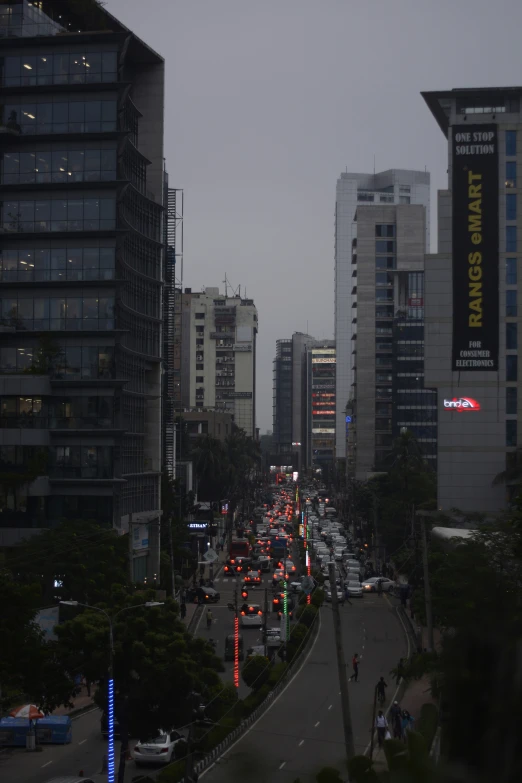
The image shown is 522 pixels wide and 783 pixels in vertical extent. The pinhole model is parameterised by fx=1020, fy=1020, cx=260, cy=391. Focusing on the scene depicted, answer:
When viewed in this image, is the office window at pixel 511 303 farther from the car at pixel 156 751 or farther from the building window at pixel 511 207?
the car at pixel 156 751

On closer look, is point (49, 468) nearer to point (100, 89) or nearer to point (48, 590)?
point (48, 590)

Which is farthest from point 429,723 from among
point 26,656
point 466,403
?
point 466,403

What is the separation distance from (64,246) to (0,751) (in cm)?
3618

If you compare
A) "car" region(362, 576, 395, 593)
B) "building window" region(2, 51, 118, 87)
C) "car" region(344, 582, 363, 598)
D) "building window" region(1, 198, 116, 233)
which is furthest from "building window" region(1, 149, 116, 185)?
"car" region(362, 576, 395, 593)

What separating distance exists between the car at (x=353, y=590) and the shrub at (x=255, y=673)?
2875 centimetres

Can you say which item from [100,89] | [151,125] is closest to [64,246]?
[100,89]

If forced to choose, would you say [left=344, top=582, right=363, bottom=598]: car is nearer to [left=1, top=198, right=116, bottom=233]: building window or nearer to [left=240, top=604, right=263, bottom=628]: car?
[left=240, top=604, right=263, bottom=628]: car

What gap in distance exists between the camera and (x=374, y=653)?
4866 cm

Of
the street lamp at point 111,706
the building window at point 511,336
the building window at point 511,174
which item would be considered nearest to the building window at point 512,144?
the building window at point 511,174

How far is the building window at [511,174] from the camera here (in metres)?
65.6

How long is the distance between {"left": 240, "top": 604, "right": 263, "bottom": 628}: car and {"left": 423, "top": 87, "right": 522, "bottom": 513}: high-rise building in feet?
47.5

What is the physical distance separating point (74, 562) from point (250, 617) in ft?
47.4

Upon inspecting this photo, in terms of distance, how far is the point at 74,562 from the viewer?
49.9 metres

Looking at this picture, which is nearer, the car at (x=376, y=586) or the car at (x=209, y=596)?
the car at (x=209, y=596)
